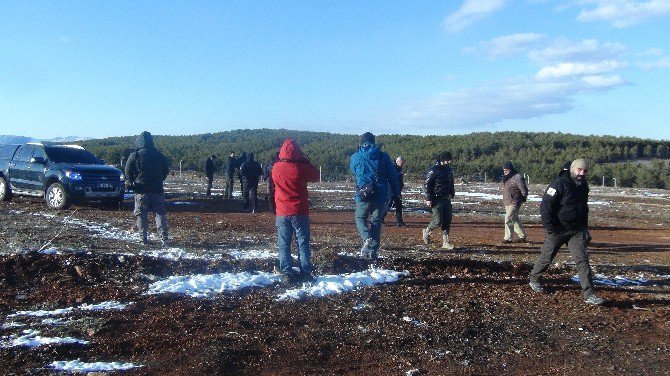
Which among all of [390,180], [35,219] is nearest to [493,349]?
[390,180]

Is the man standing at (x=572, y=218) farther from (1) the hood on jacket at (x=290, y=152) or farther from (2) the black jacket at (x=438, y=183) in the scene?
(2) the black jacket at (x=438, y=183)

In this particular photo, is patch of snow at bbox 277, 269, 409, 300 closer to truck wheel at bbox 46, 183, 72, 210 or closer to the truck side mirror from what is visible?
truck wheel at bbox 46, 183, 72, 210

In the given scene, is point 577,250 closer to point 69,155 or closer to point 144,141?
point 144,141

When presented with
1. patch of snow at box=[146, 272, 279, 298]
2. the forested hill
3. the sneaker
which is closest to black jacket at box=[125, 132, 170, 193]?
patch of snow at box=[146, 272, 279, 298]

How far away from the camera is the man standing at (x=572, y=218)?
7.35 metres

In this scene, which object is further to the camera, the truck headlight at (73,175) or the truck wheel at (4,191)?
the truck wheel at (4,191)

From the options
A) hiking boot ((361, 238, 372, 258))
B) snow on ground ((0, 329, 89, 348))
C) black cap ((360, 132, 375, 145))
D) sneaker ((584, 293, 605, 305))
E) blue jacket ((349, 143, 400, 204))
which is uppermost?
black cap ((360, 132, 375, 145))

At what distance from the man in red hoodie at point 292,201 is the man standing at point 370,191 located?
4.70 feet

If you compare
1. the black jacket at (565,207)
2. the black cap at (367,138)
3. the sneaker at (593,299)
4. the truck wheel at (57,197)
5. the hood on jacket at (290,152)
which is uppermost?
the black cap at (367,138)

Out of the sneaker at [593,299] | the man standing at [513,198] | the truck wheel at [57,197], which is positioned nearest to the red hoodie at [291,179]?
the sneaker at [593,299]

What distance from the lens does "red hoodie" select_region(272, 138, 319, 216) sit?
7609 millimetres

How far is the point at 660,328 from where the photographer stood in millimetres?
6516

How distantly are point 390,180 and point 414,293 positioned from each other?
7.47ft

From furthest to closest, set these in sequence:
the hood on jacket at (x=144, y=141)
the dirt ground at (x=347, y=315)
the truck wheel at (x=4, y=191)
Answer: the truck wheel at (x=4, y=191)
the hood on jacket at (x=144, y=141)
the dirt ground at (x=347, y=315)
